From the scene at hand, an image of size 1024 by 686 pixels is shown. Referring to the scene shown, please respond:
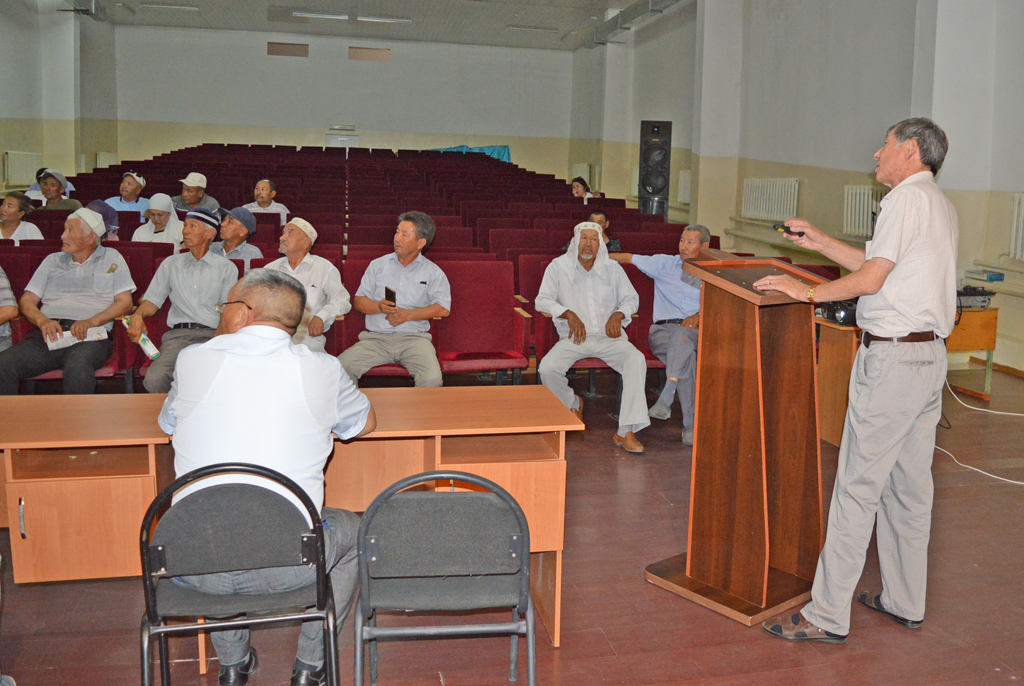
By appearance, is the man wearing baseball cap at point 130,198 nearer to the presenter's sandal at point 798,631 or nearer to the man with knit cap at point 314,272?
the man with knit cap at point 314,272

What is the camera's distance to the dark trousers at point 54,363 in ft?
13.0

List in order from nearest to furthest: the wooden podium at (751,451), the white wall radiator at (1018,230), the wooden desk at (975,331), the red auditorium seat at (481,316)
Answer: the wooden podium at (751,451)
the red auditorium seat at (481,316)
the wooden desk at (975,331)
the white wall radiator at (1018,230)

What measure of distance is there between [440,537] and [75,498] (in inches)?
47.5

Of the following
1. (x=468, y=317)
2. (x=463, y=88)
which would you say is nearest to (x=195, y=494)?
(x=468, y=317)

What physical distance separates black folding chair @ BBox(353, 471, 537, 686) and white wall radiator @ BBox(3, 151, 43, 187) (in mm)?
12209

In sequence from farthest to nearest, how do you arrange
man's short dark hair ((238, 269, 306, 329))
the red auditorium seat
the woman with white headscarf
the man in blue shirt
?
the woman with white headscarf < the red auditorium seat < the man in blue shirt < man's short dark hair ((238, 269, 306, 329))

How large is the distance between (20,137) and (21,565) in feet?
39.9

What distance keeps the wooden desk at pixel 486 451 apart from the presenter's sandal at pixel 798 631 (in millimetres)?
653

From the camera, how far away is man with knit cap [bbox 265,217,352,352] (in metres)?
4.30

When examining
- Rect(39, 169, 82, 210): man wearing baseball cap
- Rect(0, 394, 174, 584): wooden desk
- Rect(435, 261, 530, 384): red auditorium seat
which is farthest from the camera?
Answer: Rect(39, 169, 82, 210): man wearing baseball cap


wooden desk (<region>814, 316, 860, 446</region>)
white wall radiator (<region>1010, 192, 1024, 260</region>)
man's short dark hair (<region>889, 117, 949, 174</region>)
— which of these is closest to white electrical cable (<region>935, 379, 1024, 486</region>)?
wooden desk (<region>814, 316, 860, 446</region>)

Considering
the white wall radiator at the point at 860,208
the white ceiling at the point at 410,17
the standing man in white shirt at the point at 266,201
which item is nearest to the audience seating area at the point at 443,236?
the standing man in white shirt at the point at 266,201

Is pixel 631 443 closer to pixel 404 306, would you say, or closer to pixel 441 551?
pixel 404 306

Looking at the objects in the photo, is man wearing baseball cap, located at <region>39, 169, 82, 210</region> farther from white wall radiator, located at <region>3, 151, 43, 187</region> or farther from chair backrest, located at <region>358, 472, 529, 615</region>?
chair backrest, located at <region>358, 472, 529, 615</region>
